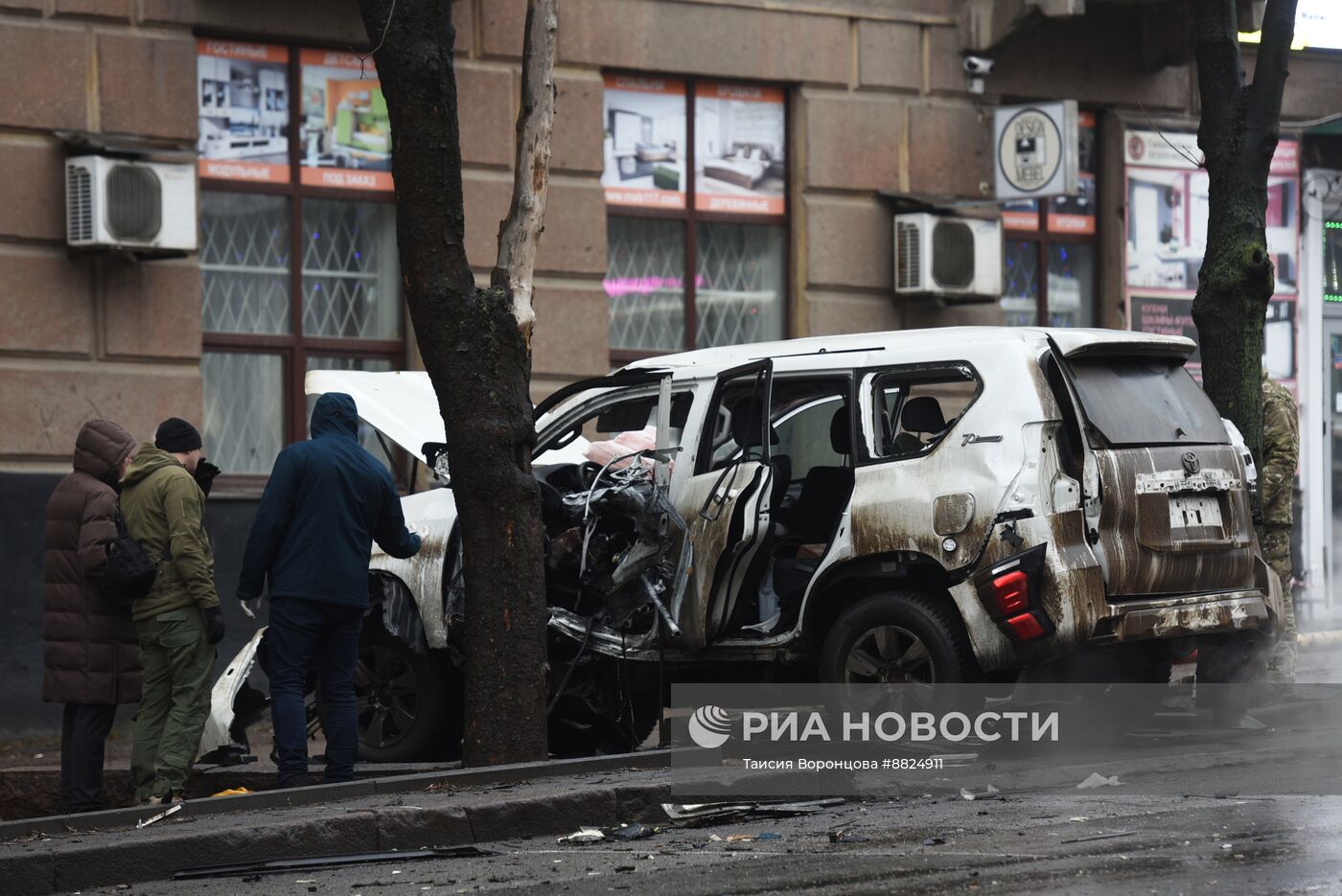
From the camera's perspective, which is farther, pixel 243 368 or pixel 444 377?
pixel 243 368

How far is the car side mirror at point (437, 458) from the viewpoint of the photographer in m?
10.1

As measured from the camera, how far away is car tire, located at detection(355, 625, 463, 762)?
10156 mm

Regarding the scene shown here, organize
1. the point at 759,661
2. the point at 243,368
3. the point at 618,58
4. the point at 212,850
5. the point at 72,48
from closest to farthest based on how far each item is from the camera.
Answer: the point at 212,850, the point at 759,661, the point at 72,48, the point at 243,368, the point at 618,58

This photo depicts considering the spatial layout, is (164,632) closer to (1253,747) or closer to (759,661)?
(759,661)

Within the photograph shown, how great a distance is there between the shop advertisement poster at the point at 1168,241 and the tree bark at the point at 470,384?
9098 mm

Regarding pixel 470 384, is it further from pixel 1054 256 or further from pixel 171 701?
pixel 1054 256

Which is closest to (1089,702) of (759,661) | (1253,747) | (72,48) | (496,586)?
(1253,747)

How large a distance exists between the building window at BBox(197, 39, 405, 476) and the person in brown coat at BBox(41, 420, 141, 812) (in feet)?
15.2

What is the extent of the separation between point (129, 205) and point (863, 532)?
600 centimetres

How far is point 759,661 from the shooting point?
31.8 ft

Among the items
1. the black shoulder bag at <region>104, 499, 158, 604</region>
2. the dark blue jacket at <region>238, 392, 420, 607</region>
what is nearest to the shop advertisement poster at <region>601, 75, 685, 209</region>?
the dark blue jacket at <region>238, 392, 420, 607</region>

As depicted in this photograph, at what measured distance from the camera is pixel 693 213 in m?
15.6

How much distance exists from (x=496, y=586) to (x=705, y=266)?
6918 millimetres

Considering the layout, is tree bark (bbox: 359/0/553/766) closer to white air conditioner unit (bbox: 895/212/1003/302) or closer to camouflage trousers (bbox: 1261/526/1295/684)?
camouflage trousers (bbox: 1261/526/1295/684)
